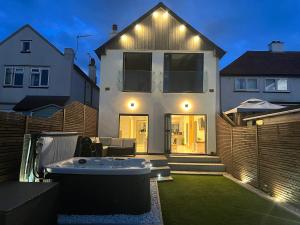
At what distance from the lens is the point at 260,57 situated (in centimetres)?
2162

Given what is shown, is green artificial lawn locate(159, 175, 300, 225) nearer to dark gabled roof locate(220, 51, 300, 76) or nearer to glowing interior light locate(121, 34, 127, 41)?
glowing interior light locate(121, 34, 127, 41)

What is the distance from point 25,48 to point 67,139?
1390cm

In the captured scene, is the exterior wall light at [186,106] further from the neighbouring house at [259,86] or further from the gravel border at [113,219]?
the gravel border at [113,219]

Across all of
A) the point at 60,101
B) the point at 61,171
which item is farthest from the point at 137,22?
the point at 61,171

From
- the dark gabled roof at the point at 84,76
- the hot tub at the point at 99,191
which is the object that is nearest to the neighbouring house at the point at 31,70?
the dark gabled roof at the point at 84,76

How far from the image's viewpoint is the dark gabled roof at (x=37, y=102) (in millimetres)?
17734

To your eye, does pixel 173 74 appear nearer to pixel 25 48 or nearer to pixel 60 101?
pixel 60 101

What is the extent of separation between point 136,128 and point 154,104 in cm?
160

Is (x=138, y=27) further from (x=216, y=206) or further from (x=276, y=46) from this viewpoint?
(x=276, y=46)

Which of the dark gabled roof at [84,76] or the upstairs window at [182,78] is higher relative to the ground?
the dark gabled roof at [84,76]

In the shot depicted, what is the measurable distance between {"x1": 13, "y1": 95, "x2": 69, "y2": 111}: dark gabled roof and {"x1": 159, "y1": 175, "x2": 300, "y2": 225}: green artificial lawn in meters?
11.4

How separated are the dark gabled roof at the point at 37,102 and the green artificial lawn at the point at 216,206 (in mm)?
11420

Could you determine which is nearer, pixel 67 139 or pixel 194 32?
pixel 67 139

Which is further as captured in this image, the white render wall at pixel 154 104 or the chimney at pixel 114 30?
the chimney at pixel 114 30
